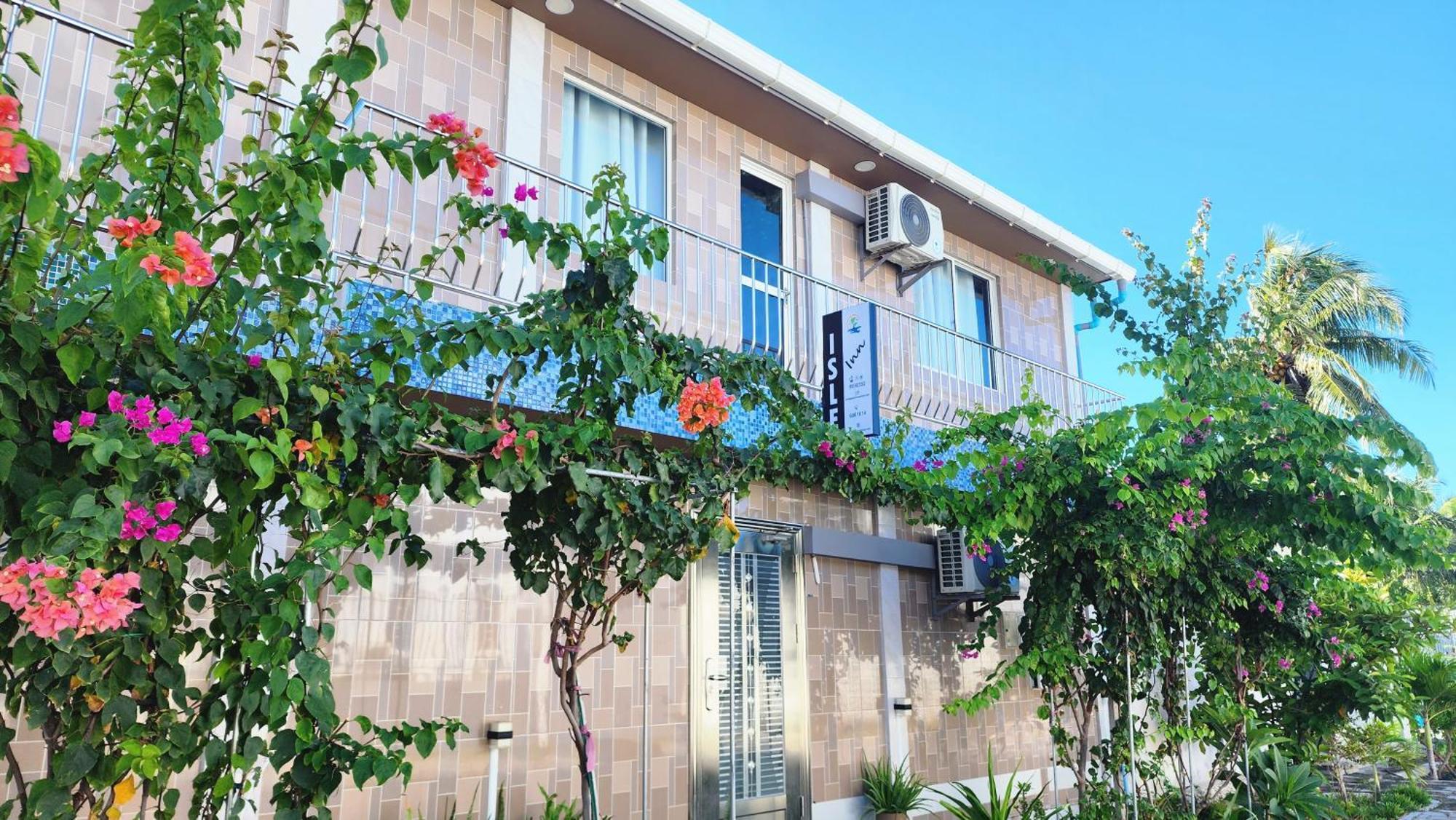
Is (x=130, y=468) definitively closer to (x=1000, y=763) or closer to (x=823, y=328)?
(x=823, y=328)

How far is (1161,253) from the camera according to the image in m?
8.11

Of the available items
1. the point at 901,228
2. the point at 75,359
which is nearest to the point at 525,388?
the point at 75,359

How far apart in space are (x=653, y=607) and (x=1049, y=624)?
2.64 meters

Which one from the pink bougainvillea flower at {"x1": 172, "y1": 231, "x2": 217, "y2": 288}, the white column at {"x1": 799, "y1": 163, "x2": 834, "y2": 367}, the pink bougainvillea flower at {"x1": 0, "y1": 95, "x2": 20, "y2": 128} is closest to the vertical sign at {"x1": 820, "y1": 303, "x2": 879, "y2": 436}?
the white column at {"x1": 799, "y1": 163, "x2": 834, "y2": 367}

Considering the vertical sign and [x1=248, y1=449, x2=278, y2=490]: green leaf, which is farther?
the vertical sign

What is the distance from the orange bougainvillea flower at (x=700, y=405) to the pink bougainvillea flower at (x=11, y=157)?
216 cm

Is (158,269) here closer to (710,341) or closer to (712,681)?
(710,341)

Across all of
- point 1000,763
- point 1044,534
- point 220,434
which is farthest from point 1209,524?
point 220,434

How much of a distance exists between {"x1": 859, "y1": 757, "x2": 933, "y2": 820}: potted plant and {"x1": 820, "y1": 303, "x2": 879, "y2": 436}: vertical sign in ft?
8.82

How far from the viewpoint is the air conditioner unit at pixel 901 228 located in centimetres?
895

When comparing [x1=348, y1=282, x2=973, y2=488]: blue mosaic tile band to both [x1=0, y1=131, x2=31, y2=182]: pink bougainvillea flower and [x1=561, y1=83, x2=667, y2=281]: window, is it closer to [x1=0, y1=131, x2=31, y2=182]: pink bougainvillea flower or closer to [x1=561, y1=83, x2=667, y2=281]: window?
[x1=561, y1=83, x2=667, y2=281]: window

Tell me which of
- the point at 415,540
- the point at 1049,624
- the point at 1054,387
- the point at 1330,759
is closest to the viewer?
the point at 415,540

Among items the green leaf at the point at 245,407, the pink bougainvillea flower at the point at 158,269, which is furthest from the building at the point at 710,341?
the pink bougainvillea flower at the point at 158,269

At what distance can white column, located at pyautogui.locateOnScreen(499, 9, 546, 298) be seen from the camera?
6.44m
